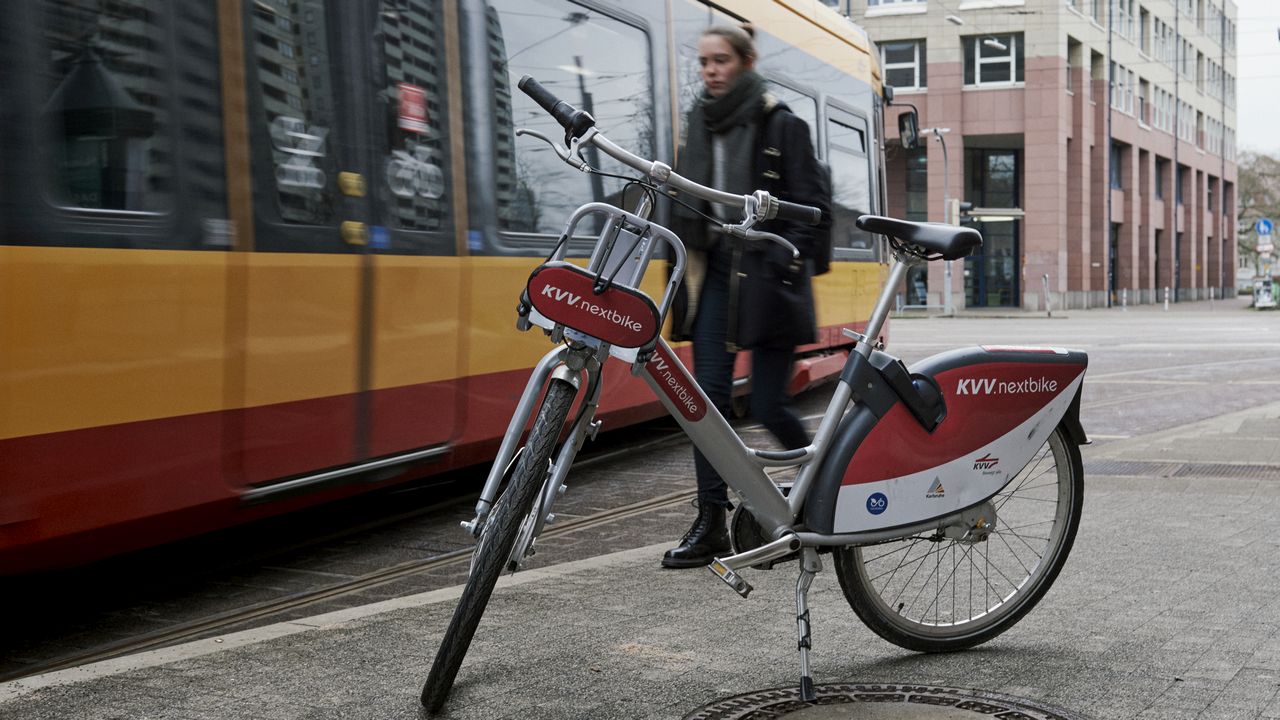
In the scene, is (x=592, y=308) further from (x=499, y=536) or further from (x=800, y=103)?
(x=800, y=103)

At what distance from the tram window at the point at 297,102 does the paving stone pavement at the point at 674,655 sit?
1.68 m

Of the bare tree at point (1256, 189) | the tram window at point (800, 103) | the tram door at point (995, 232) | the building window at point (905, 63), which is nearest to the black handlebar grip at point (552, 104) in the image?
the tram window at point (800, 103)

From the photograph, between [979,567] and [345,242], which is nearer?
[979,567]

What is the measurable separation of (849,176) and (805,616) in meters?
8.87

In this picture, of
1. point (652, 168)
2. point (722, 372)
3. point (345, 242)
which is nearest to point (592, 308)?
point (652, 168)

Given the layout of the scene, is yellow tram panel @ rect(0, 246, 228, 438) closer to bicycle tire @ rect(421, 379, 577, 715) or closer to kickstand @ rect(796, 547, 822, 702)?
bicycle tire @ rect(421, 379, 577, 715)

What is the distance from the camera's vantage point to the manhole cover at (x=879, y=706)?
369cm

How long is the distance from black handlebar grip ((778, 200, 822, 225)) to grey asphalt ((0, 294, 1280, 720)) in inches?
49.7

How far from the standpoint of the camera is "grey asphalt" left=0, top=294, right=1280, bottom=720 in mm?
3795

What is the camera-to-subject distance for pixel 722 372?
17.6 ft

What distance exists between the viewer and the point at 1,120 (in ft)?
14.3

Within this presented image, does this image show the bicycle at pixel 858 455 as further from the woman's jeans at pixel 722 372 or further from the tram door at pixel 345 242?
the tram door at pixel 345 242

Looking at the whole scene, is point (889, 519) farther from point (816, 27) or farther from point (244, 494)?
point (816, 27)

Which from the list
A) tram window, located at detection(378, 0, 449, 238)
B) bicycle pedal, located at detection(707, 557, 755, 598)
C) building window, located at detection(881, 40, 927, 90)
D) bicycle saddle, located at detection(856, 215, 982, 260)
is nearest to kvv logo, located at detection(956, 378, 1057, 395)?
bicycle saddle, located at detection(856, 215, 982, 260)
